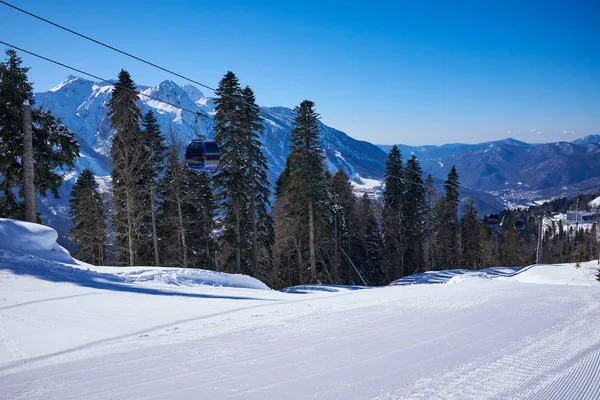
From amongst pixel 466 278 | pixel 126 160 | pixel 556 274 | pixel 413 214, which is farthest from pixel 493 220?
pixel 126 160

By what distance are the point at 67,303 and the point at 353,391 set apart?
637 cm

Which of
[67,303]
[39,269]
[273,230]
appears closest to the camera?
[67,303]

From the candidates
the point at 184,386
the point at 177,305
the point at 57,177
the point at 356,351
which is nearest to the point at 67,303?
the point at 177,305

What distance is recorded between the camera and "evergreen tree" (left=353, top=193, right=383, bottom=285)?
44219mm

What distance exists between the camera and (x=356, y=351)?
4.28 metres

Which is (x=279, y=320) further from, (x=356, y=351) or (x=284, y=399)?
(x=284, y=399)

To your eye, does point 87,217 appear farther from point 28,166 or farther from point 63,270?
point 63,270

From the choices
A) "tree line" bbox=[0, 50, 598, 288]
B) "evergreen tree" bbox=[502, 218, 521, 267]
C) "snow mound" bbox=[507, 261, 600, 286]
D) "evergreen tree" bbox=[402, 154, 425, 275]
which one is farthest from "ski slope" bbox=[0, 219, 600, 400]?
"evergreen tree" bbox=[502, 218, 521, 267]

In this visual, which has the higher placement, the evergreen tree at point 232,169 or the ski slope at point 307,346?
the evergreen tree at point 232,169

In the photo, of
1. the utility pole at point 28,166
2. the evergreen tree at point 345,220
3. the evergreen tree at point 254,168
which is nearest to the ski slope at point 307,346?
the utility pole at point 28,166

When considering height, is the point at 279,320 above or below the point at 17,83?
below

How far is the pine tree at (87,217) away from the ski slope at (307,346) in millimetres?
23076

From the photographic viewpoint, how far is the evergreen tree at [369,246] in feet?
145

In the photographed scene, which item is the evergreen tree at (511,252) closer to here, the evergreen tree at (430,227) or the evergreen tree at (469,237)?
the evergreen tree at (469,237)
